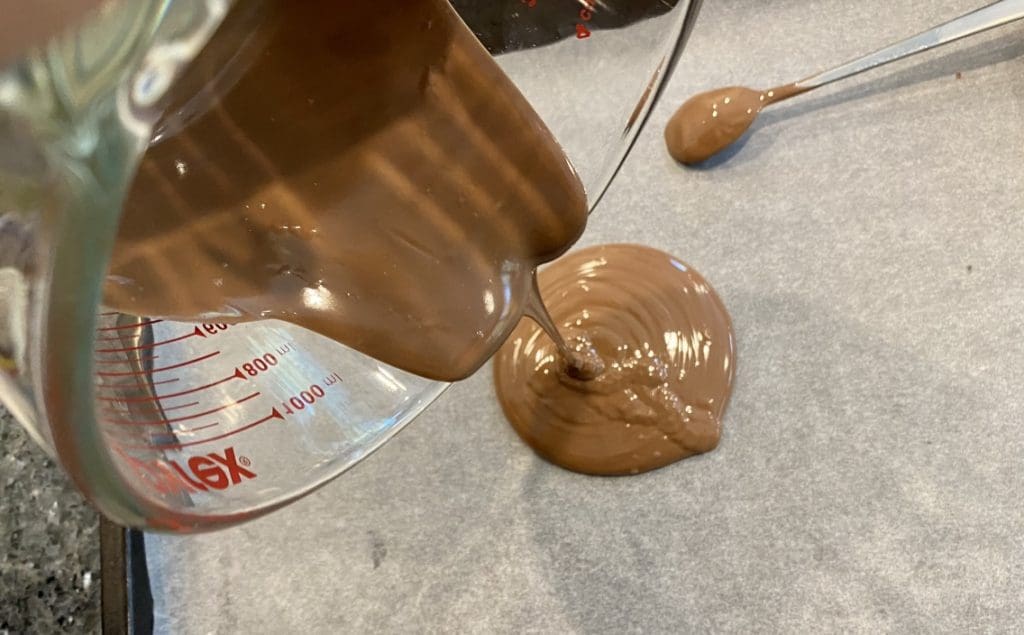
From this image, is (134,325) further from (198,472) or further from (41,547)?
(41,547)

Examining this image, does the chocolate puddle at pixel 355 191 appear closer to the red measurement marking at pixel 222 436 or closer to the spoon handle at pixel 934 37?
the red measurement marking at pixel 222 436

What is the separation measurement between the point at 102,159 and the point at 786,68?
94 centimetres

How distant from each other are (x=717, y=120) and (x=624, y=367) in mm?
310

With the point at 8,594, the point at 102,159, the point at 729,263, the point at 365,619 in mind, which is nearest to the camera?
the point at 102,159

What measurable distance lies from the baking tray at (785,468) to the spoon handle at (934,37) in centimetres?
4

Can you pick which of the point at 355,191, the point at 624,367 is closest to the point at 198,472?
the point at 355,191

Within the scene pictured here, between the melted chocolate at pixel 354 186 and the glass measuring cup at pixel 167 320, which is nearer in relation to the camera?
the glass measuring cup at pixel 167 320

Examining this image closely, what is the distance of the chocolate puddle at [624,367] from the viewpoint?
2.82 ft

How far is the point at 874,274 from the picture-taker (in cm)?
91

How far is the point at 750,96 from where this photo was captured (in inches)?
38.6

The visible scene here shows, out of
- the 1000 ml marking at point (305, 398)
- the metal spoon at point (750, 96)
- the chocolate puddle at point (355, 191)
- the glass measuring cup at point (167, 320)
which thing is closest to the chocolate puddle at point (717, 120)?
the metal spoon at point (750, 96)

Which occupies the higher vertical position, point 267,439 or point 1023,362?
point 267,439

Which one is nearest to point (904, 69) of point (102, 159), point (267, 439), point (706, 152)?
point (706, 152)

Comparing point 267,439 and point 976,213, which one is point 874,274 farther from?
point 267,439
